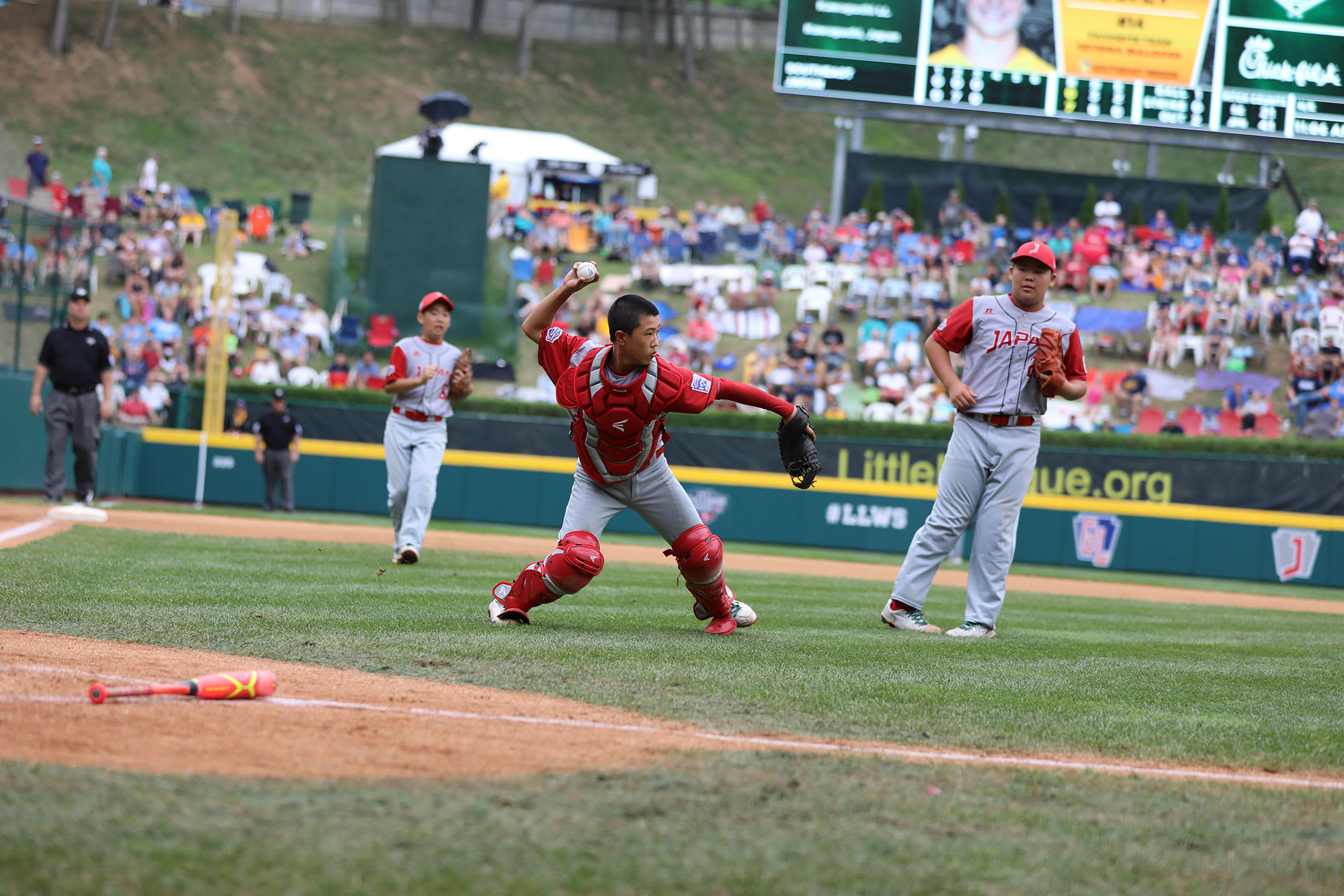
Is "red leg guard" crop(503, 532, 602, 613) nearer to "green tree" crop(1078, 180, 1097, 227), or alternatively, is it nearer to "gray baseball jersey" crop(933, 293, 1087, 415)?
"gray baseball jersey" crop(933, 293, 1087, 415)

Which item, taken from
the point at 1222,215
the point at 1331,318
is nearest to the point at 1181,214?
the point at 1222,215

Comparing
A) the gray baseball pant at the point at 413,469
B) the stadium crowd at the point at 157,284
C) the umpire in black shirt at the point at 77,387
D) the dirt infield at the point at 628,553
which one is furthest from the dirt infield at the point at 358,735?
the stadium crowd at the point at 157,284

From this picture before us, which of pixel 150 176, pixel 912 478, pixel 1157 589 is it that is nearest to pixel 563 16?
pixel 150 176

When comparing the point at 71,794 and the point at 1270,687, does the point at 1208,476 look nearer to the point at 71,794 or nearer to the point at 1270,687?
the point at 1270,687

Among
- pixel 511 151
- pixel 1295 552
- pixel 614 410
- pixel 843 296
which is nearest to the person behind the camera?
pixel 614 410

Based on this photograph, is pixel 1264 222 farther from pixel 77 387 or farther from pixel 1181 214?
pixel 77 387

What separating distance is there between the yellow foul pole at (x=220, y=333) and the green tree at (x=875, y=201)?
16712mm

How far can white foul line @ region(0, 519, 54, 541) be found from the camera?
9.92 m

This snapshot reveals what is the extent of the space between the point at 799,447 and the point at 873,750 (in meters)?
2.54

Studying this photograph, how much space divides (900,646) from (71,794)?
4.36 m

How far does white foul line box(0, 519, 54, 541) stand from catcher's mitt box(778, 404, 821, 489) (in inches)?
253

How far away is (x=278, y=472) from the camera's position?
18812 millimetres

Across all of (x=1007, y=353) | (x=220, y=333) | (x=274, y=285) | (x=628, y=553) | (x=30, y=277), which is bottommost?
(x=628, y=553)

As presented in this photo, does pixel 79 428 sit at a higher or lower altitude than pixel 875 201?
lower
